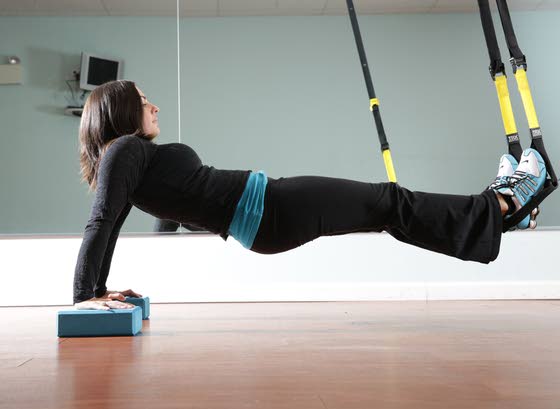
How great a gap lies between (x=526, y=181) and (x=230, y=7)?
2454mm

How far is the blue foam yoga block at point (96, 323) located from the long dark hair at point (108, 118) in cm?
45

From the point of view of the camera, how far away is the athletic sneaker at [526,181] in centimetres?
202

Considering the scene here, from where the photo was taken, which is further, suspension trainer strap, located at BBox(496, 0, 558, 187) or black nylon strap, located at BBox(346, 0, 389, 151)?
black nylon strap, located at BBox(346, 0, 389, 151)

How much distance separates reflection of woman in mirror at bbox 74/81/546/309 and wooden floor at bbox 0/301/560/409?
287 millimetres

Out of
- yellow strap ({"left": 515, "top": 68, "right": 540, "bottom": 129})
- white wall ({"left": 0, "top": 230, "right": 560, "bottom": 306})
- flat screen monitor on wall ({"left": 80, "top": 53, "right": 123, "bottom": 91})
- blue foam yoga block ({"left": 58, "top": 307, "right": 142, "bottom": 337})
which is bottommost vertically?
blue foam yoga block ({"left": 58, "top": 307, "right": 142, "bottom": 337})

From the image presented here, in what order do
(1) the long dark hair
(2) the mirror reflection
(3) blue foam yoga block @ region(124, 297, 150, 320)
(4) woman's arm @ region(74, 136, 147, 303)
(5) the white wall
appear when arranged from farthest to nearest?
(2) the mirror reflection
(5) the white wall
(3) blue foam yoga block @ region(124, 297, 150, 320)
(1) the long dark hair
(4) woman's arm @ region(74, 136, 147, 303)

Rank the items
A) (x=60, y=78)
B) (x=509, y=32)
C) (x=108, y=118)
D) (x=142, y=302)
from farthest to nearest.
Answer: (x=60, y=78), (x=142, y=302), (x=108, y=118), (x=509, y=32)

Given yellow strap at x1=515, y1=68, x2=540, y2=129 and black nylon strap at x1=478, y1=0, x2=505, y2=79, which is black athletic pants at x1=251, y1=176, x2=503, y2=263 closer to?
yellow strap at x1=515, y1=68, x2=540, y2=129

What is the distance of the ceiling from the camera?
3900 mm

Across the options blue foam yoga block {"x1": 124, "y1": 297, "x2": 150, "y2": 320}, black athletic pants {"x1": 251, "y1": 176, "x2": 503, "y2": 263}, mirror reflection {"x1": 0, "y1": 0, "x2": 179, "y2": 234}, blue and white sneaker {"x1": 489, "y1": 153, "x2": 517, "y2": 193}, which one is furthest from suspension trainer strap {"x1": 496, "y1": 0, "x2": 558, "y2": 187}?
mirror reflection {"x1": 0, "y1": 0, "x2": 179, "y2": 234}

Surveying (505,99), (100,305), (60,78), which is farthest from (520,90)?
(60,78)

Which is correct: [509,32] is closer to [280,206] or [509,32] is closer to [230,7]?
[280,206]

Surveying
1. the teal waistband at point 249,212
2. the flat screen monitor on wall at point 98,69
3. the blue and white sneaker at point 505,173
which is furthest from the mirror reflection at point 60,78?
the blue and white sneaker at point 505,173

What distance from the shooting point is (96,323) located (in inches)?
82.0
